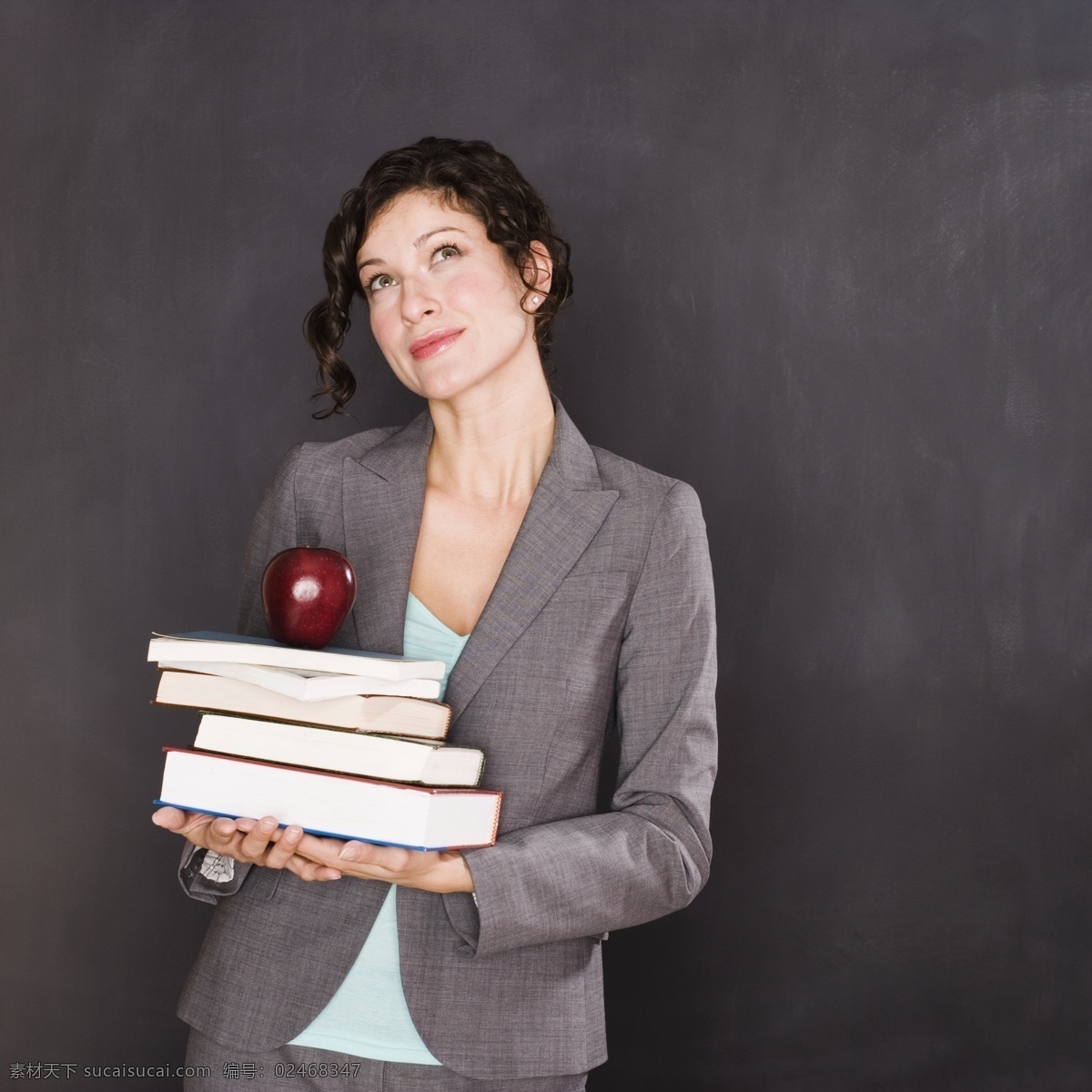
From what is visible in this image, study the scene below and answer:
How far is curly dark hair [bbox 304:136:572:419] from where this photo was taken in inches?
64.6

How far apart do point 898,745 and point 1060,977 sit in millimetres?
520

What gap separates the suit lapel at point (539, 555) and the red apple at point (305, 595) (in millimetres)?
229

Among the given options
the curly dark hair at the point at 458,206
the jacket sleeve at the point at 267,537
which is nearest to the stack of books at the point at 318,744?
the jacket sleeve at the point at 267,537

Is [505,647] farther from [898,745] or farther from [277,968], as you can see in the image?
[898,745]

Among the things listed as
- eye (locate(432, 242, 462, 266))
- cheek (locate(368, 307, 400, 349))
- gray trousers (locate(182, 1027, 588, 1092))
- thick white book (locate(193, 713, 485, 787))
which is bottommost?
gray trousers (locate(182, 1027, 588, 1092))

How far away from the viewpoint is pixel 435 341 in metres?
1.62

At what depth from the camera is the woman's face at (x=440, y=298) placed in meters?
1.62

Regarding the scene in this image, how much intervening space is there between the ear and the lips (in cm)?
16

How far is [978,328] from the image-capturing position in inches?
86.1

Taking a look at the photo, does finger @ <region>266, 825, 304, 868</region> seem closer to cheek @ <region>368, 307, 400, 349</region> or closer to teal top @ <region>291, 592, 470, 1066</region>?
teal top @ <region>291, 592, 470, 1066</region>

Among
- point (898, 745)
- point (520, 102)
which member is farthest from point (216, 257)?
point (898, 745)

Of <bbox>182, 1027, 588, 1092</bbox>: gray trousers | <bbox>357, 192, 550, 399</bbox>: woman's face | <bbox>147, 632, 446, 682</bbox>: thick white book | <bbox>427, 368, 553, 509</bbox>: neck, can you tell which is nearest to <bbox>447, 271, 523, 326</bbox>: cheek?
<bbox>357, 192, 550, 399</bbox>: woman's face

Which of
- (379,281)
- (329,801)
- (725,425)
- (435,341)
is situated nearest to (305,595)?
(329,801)

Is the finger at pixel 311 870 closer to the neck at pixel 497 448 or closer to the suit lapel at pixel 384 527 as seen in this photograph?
the suit lapel at pixel 384 527
